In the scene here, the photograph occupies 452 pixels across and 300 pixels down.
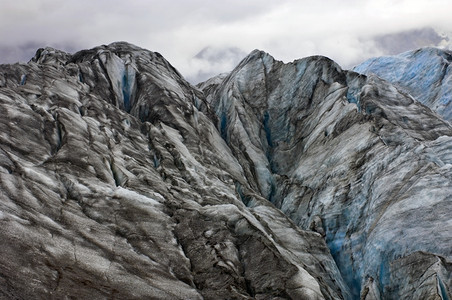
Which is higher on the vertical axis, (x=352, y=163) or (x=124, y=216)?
(x=124, y=216)

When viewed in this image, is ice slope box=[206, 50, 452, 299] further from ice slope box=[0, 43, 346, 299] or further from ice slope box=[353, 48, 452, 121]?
ice slope box=[353, 48, 452, 121]

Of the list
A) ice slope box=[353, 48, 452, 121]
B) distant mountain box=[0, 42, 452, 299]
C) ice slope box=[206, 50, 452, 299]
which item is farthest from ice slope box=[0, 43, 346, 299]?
ice slope box=[353, 48, 452, 121]

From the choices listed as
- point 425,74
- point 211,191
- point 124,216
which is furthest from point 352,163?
point 425,74

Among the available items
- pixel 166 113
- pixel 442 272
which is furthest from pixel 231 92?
pixel 442 272

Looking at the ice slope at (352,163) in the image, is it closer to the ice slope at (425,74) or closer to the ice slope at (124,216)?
the ice slope at (124,216)

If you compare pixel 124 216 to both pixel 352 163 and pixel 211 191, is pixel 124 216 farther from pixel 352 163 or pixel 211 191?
pixel 352 163

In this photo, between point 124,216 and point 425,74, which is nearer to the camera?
point 124,216

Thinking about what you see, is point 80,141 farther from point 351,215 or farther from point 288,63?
point 288,63
